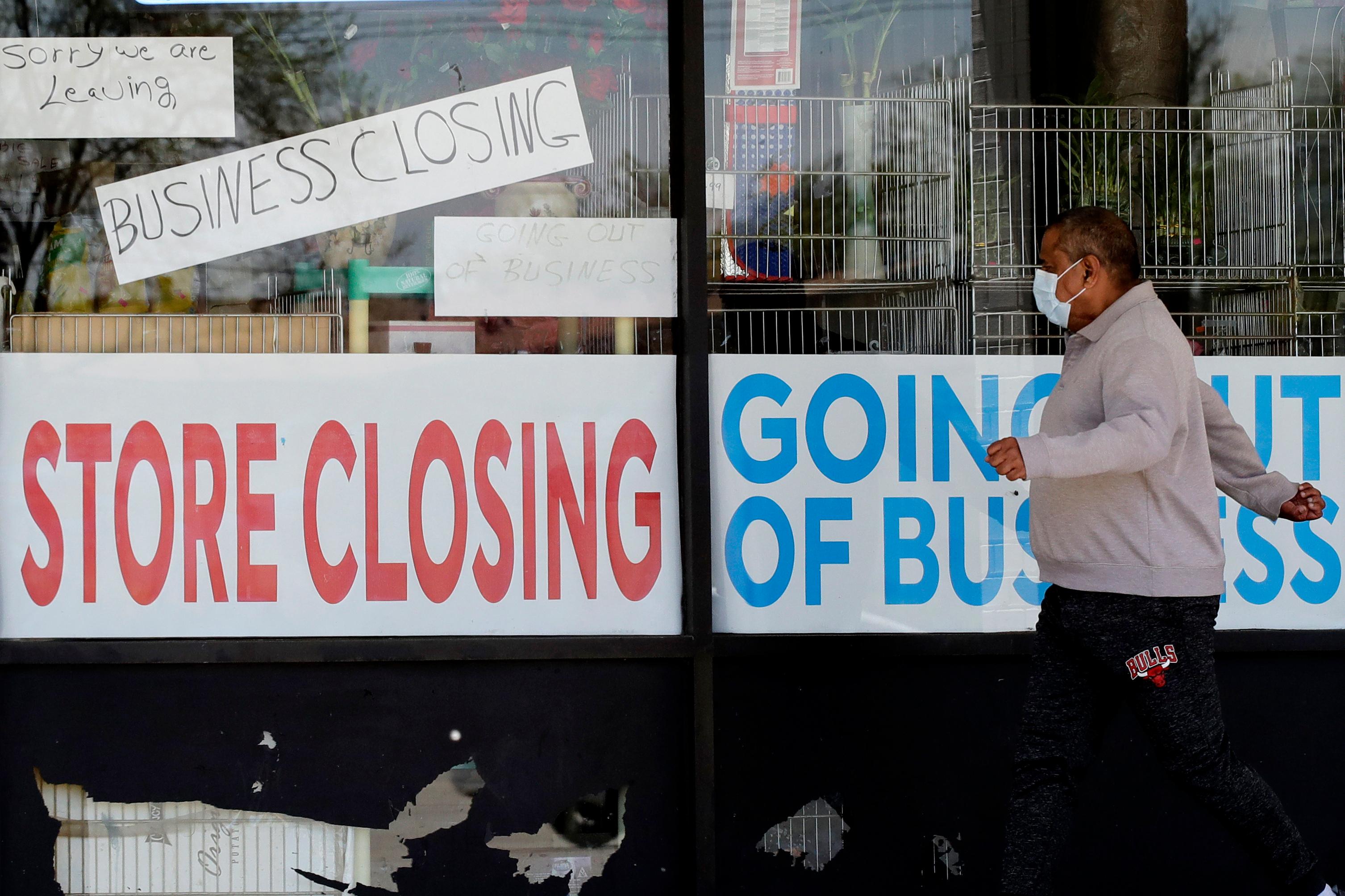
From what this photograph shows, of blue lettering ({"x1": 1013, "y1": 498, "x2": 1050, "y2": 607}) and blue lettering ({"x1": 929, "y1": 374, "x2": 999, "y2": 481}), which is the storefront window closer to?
blue lettering ({"x1": 929, "y1": 374, "x2": 999, "y2": 481})

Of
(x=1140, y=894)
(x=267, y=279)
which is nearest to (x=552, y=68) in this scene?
(x=267, y=279)

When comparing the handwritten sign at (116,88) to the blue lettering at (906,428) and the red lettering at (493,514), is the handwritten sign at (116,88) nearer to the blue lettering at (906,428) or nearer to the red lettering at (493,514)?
the red lettering at (493,514)

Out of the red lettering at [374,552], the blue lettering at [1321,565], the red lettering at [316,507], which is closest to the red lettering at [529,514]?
the red lettering at [374,552]

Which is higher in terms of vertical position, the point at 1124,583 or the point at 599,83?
the point at 599,83

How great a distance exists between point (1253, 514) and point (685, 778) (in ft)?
5.87

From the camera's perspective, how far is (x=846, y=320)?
3.80 meters

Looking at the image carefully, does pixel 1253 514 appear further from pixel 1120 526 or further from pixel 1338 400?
pixel 1120 526

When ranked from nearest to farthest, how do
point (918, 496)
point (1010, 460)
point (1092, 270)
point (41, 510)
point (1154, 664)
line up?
point (1010, 460) → point (1154, 664) → point (1092, 270) → point (41, 510) → point (918, 496)

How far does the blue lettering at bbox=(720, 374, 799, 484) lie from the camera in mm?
3707

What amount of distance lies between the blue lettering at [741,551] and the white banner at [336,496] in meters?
0.16

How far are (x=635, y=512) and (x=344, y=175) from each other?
1.23 meters

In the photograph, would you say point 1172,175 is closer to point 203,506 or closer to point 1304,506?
point 1304,506

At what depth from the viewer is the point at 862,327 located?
3.79 metres

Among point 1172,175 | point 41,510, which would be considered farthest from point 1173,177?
point 41,510
